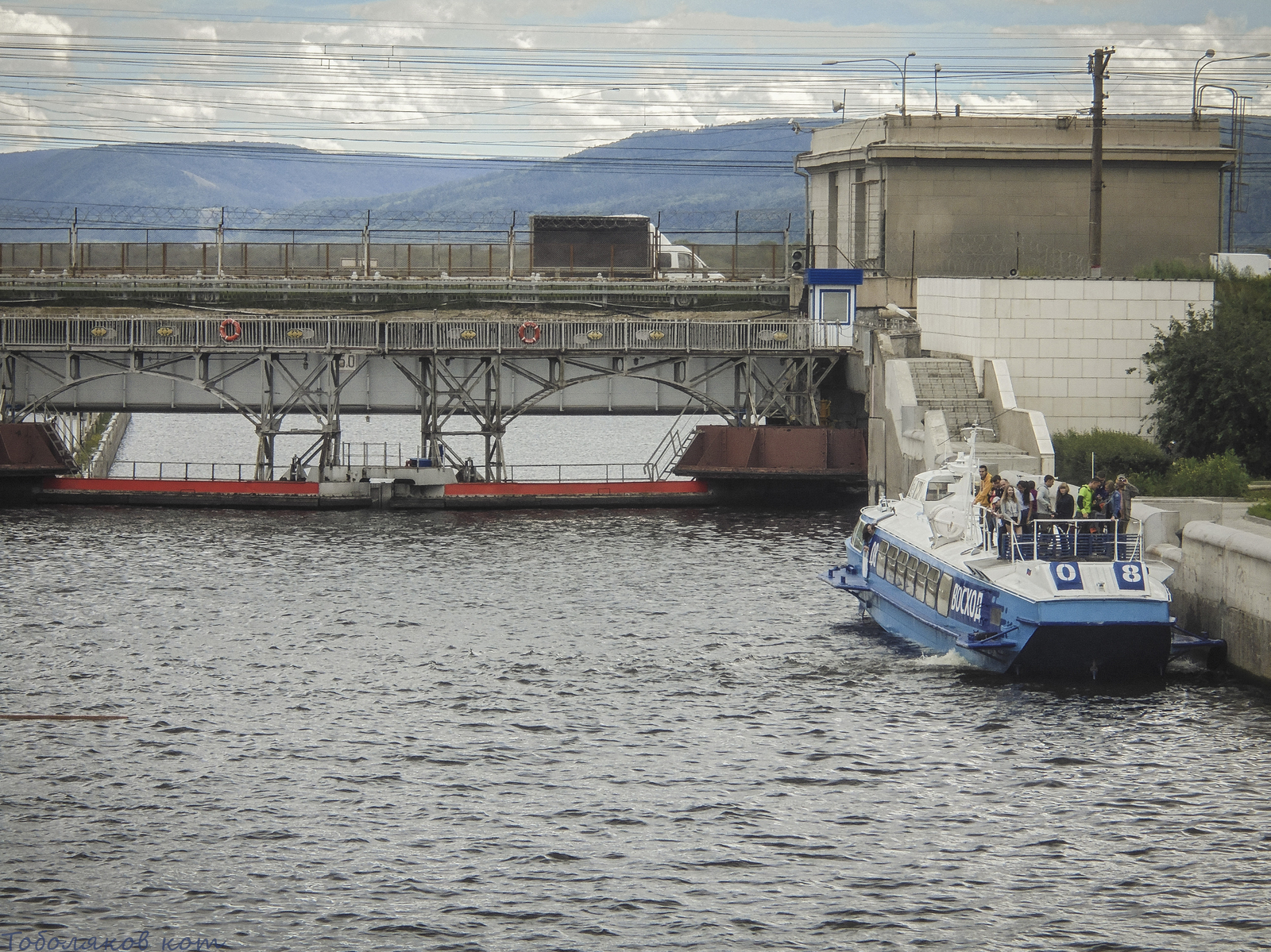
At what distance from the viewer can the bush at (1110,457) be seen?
191 ft

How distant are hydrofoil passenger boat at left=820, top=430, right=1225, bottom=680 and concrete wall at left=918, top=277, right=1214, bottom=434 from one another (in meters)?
20.6

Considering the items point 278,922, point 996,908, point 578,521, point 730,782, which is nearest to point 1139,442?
point 578,521

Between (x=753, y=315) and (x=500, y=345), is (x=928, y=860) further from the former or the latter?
(x=753, y=315)

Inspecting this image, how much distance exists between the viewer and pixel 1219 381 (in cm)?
5884

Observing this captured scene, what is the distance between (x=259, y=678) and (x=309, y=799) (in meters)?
10.7

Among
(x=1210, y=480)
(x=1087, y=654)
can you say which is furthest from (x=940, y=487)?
(x=1087, y=654)

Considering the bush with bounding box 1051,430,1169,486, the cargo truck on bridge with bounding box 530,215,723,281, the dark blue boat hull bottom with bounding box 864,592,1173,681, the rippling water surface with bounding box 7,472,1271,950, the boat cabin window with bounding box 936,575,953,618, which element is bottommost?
the rippling water surface with bounding box 7,472,1271,950

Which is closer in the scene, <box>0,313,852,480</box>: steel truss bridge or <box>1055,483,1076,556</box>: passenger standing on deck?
<box>1055,483,1076,556</box>: passenger standing on deck

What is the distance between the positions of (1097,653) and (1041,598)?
2.25 m

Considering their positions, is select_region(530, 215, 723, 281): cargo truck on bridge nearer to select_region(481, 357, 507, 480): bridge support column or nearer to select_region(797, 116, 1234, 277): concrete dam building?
select_region(797, 116, 1234, 277): concrete dam building

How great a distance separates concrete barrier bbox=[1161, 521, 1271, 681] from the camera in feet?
130

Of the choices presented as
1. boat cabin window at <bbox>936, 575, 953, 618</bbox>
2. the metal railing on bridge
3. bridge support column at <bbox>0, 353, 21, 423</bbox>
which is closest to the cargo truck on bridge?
the metal railing on bridge

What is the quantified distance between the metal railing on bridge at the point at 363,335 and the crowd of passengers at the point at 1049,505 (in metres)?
40.2

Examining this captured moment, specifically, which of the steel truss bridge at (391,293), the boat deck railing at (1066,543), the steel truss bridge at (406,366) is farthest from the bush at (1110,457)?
the steel truss bridge at (391,293)
